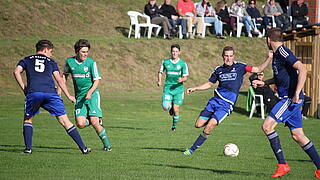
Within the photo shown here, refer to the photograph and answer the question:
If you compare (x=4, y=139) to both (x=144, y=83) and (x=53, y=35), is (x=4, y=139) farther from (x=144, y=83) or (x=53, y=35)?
(x=53, y=35)

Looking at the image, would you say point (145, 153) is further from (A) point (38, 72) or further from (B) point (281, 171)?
(B) point (281, 171)

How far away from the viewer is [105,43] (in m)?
31.1

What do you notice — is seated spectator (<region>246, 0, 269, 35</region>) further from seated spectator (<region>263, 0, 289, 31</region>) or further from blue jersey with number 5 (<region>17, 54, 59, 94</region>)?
blue jersey with number 5 (<region>17, 54, 59, 94</region>)

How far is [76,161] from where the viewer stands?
10930 mm

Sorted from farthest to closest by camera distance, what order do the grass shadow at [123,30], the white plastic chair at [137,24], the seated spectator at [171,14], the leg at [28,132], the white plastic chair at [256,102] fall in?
the grass shadow at [123,30] < the white plastic chair at [137,24] < the seated spectator at [171,14] < the white plastic chair at [256,102] < the leg at [28,132]

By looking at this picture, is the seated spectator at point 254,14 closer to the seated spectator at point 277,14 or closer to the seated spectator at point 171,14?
the seated spectator at point 277,14

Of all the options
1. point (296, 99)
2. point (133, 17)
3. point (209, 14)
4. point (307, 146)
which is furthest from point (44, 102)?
point (209, 14)

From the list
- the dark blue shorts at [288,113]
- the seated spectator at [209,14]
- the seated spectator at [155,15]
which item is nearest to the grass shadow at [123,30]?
the seated spectator at [155,15]

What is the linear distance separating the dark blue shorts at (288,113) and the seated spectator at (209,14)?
23040mm

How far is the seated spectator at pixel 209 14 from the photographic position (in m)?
32.2

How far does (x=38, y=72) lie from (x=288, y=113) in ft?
15.0

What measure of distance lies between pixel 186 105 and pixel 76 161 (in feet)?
48.9

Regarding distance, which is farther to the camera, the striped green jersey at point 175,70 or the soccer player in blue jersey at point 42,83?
the striped green jersey at point 175,70

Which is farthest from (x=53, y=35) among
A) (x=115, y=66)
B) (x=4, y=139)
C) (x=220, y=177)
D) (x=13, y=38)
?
(x=220, y=177)
